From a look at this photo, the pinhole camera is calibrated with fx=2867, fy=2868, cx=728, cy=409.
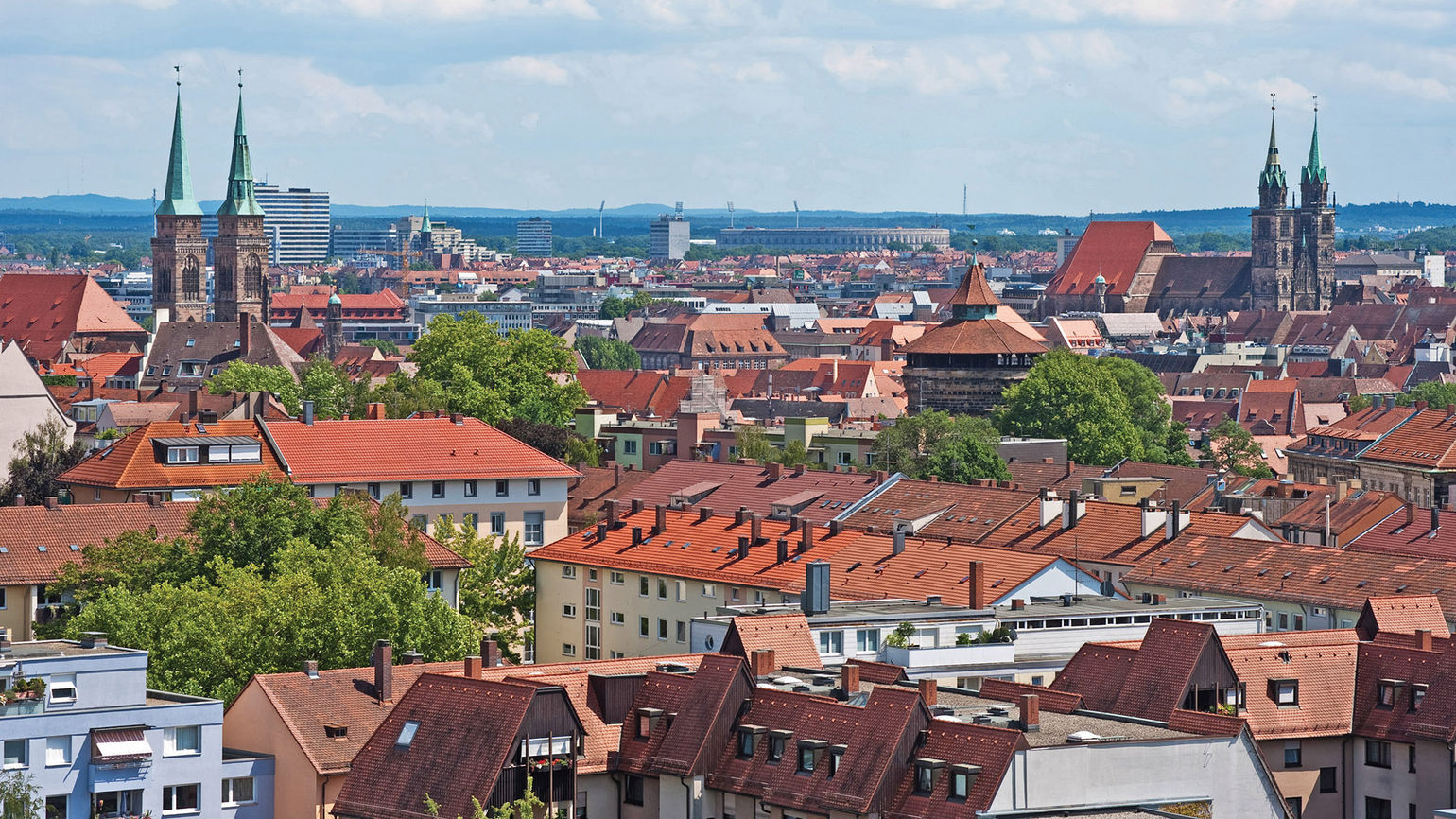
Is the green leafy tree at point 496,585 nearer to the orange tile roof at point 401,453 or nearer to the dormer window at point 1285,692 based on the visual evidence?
the orange tile roof at point 401,453

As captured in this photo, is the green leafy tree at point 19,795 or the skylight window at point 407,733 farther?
the skylight window at point 407,733

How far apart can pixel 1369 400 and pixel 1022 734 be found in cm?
15283

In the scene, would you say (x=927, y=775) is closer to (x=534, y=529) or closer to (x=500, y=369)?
(x=534, y=529)

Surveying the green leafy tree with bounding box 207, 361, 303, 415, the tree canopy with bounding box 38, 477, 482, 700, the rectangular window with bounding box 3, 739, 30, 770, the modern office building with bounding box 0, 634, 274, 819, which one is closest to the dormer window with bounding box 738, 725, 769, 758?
the modern office building with bounding box 0, 634, 274, 819

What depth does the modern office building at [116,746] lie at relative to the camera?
48.2 meters

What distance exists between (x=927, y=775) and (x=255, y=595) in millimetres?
21729

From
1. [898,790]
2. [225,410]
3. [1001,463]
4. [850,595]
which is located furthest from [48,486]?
[898,790]

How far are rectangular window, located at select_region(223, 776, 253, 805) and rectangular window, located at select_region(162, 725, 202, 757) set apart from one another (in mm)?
1041

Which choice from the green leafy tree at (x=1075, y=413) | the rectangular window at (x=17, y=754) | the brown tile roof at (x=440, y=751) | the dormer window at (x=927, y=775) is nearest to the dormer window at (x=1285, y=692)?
the dormer window at (x=927, y=775)

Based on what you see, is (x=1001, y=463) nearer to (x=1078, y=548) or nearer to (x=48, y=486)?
(x=1078, y=548)

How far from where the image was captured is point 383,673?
51.6 m

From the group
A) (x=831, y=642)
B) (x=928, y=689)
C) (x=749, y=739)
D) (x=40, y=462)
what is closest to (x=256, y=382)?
(x=40, y=462)

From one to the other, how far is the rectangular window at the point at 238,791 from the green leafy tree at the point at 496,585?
22.7m

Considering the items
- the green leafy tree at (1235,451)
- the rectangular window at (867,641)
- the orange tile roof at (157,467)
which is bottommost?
the green leafy tree at (1235,451)
